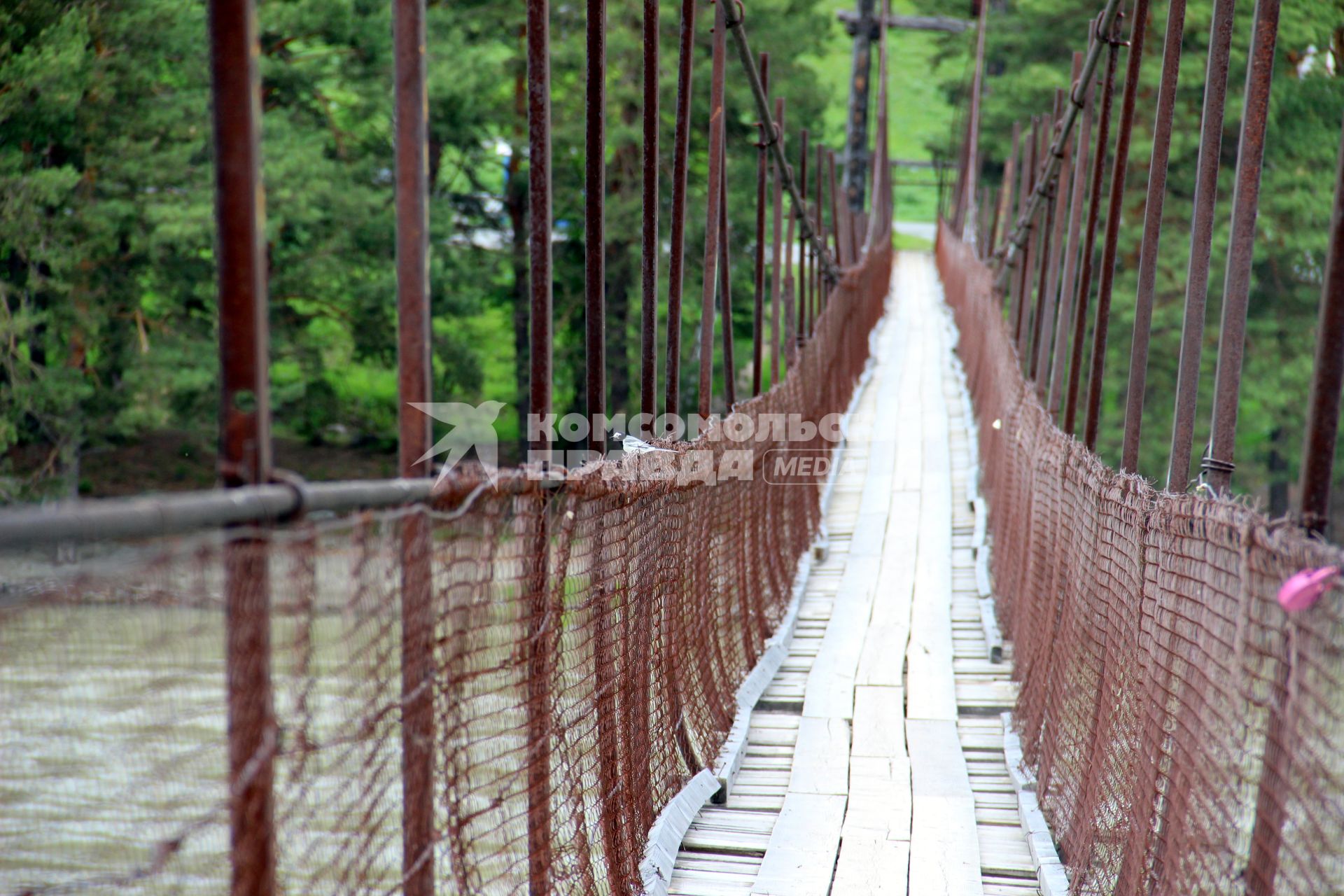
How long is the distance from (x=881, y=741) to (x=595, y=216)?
1.60m

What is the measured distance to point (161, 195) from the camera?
11.4 m

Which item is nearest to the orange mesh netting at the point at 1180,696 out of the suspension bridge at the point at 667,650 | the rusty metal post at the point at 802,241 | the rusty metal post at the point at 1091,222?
the suspension bridge at the point at 667,650

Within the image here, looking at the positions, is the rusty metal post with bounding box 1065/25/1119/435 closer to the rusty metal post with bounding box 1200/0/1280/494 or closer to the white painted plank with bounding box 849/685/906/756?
the white painted plank with bounding box 849/685/906/756

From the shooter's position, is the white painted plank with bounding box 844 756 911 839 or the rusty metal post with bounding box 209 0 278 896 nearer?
the rusty metal post with bounding box 209 0 278 896

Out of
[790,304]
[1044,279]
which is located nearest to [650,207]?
[1044,279]

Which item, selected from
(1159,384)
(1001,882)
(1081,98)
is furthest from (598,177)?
(1159,384)

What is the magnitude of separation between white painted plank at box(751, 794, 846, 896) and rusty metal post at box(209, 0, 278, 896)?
5.17 ft

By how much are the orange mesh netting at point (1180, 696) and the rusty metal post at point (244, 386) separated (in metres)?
1.02

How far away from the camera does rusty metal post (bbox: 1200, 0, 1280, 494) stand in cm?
259

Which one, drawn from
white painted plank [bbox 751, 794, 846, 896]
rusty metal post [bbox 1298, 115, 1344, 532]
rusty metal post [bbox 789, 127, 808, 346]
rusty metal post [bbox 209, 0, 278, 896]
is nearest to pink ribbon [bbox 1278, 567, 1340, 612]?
rusty metal post [bbox 1298, 115, 1344, 532]

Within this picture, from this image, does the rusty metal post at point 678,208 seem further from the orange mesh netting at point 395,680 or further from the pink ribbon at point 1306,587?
the pink ribbon at point 1306,587

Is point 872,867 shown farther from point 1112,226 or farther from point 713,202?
Answer: point 713,202

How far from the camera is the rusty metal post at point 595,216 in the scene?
2947mm

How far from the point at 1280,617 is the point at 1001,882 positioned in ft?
4.58
